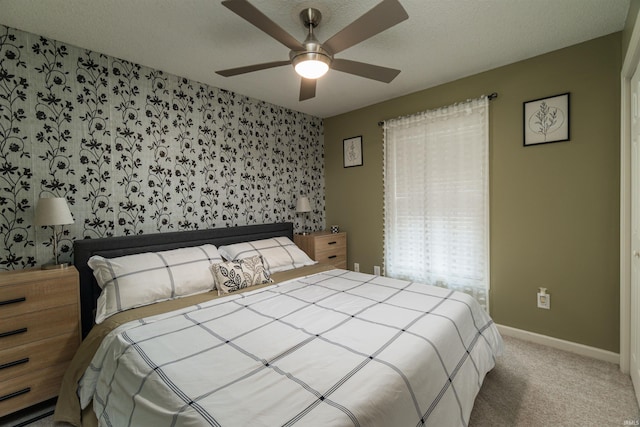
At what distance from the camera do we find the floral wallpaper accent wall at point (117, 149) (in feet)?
6.58

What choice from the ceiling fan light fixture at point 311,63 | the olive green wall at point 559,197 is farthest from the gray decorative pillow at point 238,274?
the olive green wall at point 559,197

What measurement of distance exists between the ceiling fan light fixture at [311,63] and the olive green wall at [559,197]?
1864 mm

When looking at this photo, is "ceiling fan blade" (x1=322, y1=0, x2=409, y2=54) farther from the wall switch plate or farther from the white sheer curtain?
the wall switch plate

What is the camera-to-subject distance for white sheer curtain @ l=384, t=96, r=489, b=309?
281cm

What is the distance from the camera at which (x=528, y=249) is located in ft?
8.48

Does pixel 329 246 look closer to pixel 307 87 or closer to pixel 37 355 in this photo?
pixel 307 87

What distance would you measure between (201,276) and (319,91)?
2302mm

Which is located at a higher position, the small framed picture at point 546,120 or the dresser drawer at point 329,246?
the small framed picture at point 546,120

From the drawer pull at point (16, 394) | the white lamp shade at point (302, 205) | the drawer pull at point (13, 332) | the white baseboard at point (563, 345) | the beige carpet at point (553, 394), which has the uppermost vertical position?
the white lamp shade at point (302, 205)

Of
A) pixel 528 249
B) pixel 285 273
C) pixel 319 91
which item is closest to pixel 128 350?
pixel 285 273

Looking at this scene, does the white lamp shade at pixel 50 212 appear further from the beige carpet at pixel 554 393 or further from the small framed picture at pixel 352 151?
the small framed picture at pixel 352 151

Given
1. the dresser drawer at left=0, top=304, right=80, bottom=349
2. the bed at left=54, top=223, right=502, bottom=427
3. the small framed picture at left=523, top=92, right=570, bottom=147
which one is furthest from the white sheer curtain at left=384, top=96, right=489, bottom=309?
the dresser drawer at left=0, top=304, right=80, bottom=349

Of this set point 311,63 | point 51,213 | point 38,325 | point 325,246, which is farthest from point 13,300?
point 325,246

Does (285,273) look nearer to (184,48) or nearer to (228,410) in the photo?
(228,410)
